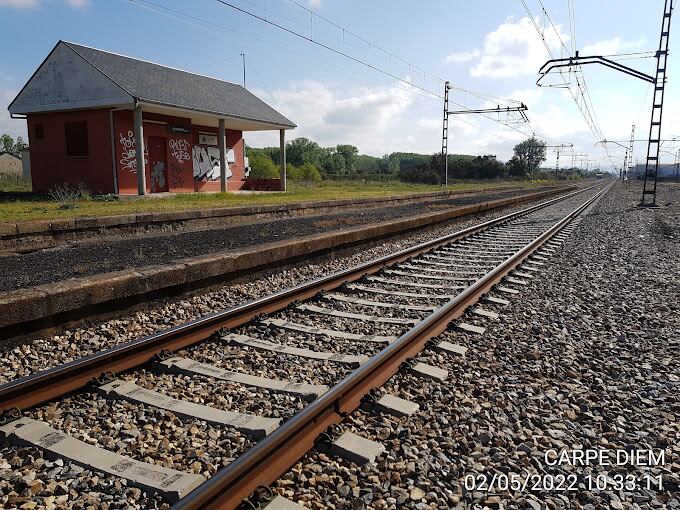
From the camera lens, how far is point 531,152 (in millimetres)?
125188

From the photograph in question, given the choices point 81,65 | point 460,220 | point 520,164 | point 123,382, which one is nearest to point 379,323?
point 123,382

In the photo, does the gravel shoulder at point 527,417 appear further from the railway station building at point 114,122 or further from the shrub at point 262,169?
the shrub at point 262,169

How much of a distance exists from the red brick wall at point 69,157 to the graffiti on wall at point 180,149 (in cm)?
339

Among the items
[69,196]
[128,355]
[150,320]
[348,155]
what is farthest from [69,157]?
[348,155]

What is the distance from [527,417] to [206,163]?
2508cm

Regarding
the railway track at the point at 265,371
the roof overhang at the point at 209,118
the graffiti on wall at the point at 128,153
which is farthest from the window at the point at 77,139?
the railway track at the point at 265,371

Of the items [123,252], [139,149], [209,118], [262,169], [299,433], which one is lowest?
[299,433]

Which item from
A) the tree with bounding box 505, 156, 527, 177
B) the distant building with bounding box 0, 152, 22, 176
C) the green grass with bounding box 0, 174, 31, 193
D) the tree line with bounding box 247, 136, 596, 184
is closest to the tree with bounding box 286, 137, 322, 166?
the tree line with bounding box 247, 136, 596, 184

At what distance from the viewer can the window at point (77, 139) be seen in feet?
71.6

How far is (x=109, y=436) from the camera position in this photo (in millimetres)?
3111

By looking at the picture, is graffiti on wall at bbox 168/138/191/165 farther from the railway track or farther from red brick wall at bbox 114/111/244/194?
the railway track

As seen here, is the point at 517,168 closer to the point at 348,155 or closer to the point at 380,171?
the point at 380,171

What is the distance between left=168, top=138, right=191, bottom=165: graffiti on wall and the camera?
2427 centimetres

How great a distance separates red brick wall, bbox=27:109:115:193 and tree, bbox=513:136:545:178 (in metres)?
93.7
